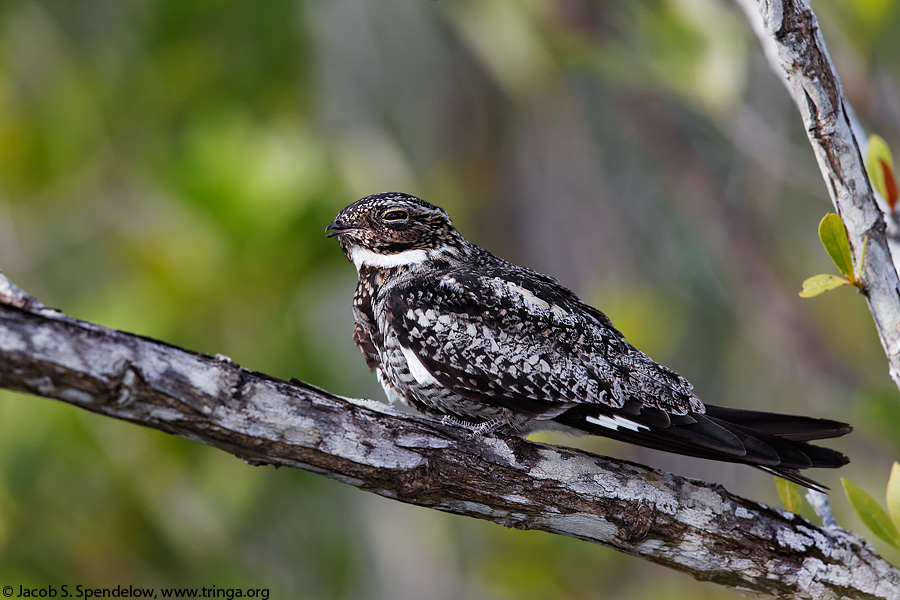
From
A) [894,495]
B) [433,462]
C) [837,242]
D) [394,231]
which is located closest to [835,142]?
[837,242]

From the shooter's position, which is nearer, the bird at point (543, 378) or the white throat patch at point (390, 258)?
the bird at point (543, 378)

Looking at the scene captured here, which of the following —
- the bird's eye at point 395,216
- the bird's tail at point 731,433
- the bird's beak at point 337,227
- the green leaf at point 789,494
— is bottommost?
the green leaf at point 789,494

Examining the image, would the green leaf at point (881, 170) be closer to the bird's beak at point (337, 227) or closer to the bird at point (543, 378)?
the bird at point (543, 378)

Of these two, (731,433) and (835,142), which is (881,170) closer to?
(835,142)

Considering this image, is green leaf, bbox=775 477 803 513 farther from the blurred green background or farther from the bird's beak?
the bird's beak

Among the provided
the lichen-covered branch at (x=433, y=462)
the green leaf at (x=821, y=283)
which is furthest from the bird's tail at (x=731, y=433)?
the green leaf at (x=821, y=283)

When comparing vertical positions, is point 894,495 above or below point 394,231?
below

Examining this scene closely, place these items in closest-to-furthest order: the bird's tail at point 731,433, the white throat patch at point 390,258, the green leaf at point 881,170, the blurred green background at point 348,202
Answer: the green leaf at point 881,170, the bird's tail at point 731,433, the white throat patch at point 390,258, the blurred green background at point 348,202
